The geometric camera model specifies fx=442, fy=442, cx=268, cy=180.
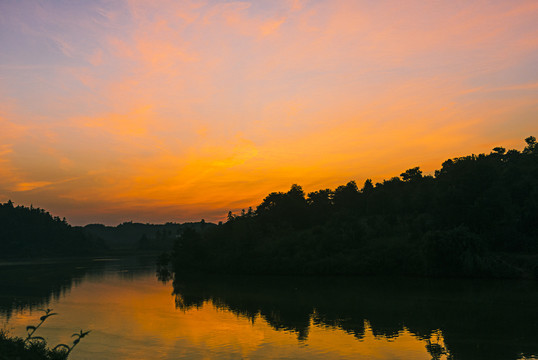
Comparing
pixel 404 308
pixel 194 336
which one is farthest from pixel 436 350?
pixel 194 336

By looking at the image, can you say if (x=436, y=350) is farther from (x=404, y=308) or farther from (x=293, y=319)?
(x=404, y=308)

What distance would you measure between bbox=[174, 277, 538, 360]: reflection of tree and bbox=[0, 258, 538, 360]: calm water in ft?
0.36

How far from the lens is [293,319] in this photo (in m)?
42.1

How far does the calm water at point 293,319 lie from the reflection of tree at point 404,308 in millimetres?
110

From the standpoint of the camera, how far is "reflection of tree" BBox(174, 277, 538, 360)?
32062mm

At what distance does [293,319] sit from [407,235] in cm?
5032

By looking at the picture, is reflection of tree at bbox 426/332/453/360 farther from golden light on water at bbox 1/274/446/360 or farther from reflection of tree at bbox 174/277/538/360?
golden light on water at bbox 1/274/446/360

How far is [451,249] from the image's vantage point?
7050 centimetres

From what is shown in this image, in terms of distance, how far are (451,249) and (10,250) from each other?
188 meters

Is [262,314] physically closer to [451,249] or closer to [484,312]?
[484,312]

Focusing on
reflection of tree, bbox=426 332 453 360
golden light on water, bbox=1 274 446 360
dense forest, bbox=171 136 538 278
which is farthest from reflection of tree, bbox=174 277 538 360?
dense forest, bbox=171 136 538 278

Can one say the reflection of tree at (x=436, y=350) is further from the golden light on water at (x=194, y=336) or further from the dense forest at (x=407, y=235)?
the dense forest at (x=407, y=235)

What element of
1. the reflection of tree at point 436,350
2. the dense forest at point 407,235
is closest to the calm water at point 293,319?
the reflection of tree at point 436,350

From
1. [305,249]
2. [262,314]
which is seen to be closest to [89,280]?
[305,249]
